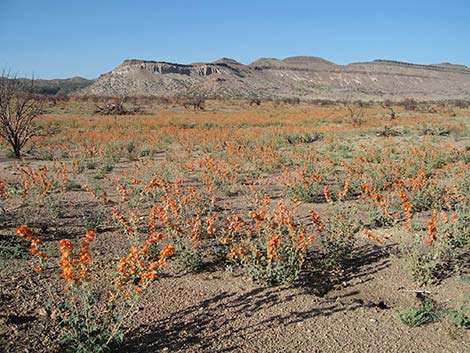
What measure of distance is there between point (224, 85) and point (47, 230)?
289 feet

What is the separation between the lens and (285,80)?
392 ft

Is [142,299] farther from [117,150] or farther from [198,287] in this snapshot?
[117,150]

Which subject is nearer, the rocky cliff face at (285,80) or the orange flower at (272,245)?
the orange flower at (272,245)

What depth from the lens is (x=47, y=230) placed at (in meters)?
6.02

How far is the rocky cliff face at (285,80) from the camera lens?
90688 mm

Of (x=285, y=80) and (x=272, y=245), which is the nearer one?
(x=272, y=245)

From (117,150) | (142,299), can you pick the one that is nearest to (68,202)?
(142,299)

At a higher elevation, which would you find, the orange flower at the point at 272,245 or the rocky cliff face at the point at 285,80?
the rocky cliff face at the point at 285,80

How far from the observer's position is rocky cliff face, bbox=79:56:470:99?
3570 inches

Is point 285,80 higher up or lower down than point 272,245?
higher up

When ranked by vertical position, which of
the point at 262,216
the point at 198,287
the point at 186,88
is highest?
the point at 186,88

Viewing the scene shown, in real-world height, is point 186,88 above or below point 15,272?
above

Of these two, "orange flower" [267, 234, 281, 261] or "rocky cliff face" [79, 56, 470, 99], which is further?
"rocky cliff face" [79, 56, 470, 99]

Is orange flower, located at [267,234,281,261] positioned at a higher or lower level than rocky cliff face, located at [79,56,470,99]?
lower
